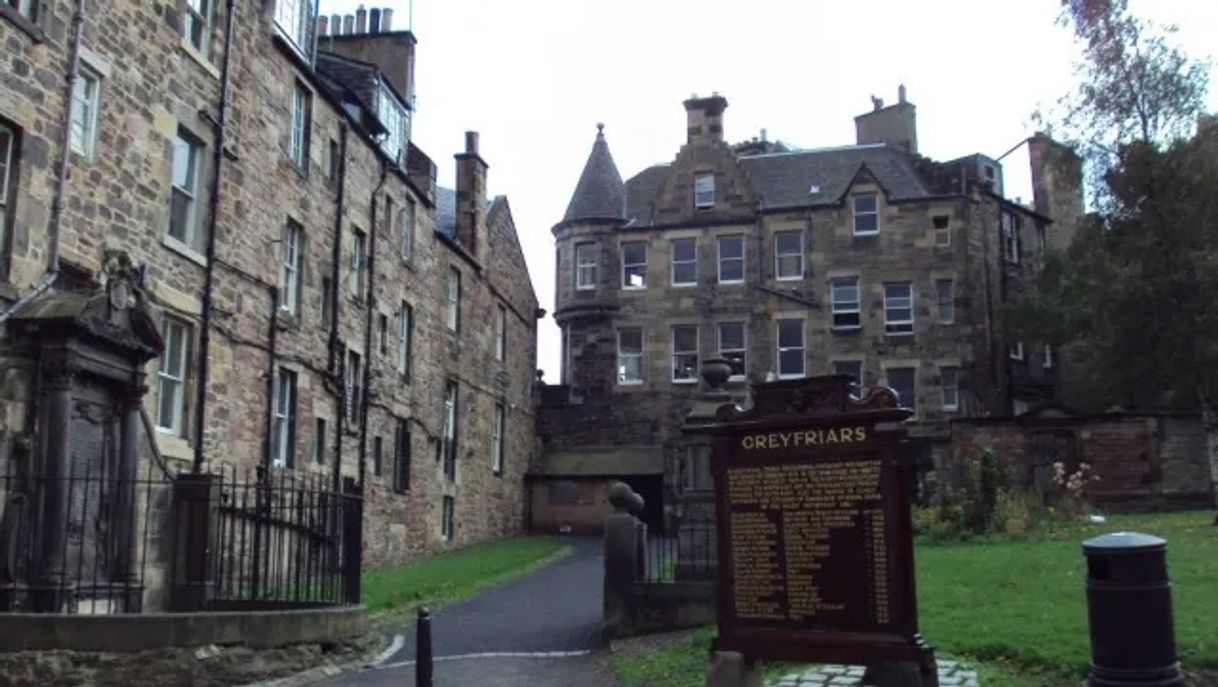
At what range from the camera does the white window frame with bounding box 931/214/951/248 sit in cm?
4059

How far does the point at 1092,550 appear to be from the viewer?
22.6ft

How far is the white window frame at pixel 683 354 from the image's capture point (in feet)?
136

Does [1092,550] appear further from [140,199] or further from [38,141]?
[140,199]

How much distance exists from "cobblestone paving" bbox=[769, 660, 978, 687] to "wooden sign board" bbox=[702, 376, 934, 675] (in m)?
1.50

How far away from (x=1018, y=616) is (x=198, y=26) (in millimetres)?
14943

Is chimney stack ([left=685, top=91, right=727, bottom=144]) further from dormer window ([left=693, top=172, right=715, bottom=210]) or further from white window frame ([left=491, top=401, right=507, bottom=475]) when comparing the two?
white window frame ([left=491, top=401, right=507, bottom=475])

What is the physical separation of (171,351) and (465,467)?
611 inches

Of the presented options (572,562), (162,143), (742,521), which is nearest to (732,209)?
(572,562)

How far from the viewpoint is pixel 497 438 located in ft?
119

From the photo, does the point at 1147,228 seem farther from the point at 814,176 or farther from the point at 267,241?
the point at 267,241

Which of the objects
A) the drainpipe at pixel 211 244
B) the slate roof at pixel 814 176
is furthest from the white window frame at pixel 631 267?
the drainpipe at pixel 211 244

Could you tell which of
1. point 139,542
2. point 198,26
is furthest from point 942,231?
point 139,542

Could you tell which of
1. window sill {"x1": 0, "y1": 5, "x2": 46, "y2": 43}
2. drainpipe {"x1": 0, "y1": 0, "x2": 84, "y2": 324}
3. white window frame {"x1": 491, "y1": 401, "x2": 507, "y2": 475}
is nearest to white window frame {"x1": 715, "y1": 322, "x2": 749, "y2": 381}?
white window frame {"x1": 491, "y1": 401, "x2": 507, "y2": 475}

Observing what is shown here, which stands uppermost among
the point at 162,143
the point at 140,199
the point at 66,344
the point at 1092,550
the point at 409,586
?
the point at 162,143
